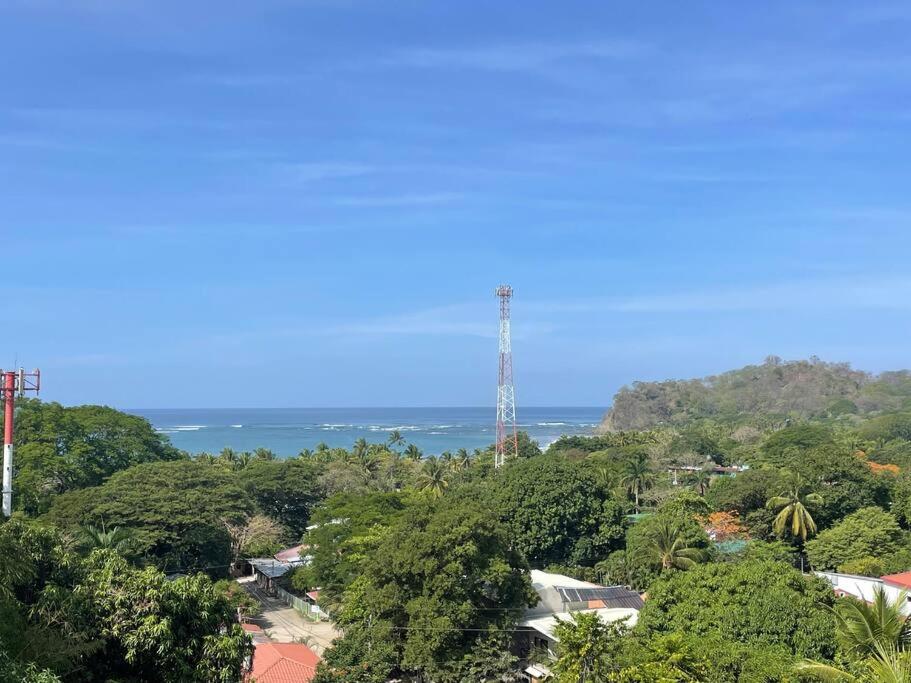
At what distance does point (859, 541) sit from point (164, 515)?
24453 mm

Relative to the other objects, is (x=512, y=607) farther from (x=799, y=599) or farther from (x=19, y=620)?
(x=19, y=620)

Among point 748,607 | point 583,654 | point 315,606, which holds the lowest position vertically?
point 315,606

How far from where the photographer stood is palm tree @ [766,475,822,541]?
102 feet

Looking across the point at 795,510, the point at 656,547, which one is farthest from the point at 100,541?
the point at 795,510

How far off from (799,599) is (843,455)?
67.4 feet

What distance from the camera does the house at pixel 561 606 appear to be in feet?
71.1

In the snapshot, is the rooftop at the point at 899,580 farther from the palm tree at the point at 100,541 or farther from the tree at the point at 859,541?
the palm tree at the point at 100,541

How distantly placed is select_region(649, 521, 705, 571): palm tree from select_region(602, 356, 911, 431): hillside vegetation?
113m

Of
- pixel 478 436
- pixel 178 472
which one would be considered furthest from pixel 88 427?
pixel 478 436

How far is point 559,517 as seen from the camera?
1175 inches

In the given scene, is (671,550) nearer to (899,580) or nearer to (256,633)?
(899,580)

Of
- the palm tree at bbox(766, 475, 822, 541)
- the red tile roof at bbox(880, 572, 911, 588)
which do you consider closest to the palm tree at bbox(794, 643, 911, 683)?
the red tile roof at bbox(880, 572, 911, 588)

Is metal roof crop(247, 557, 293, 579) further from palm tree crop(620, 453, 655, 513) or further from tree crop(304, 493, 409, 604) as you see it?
palm tree crop(620, 453, 655, 513)

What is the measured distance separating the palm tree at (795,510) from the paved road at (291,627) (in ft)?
58.9
